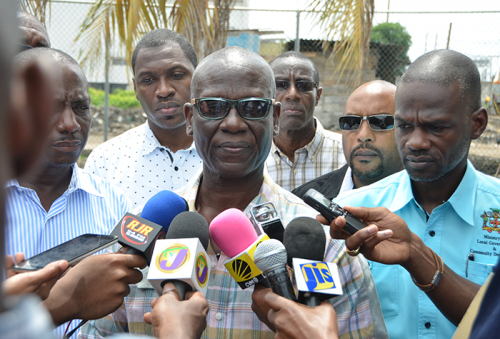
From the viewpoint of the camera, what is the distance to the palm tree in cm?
534

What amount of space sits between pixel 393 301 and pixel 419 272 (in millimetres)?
366

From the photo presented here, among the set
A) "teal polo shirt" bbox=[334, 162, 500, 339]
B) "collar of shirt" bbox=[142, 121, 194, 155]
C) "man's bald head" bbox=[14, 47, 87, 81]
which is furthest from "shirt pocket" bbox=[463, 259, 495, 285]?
"man's bald head" bbox=[14, 47, 87, 81]

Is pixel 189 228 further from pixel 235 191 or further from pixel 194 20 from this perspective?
pixel 194 20

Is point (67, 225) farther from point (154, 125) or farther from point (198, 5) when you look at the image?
point (198, 5)

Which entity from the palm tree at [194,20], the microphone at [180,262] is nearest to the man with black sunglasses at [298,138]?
the palm tree at [194,20]

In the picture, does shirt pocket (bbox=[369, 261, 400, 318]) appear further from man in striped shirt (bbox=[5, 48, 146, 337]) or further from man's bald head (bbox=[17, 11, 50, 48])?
man's bald head (bbox=[17, 11, 50, 48])

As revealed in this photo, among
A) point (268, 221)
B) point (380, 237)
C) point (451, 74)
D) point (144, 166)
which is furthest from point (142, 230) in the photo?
point (144, 166)

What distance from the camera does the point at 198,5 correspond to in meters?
5.38

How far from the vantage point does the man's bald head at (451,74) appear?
8.04 ft

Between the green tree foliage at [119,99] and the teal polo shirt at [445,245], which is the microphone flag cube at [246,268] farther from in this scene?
the green tree foliage at [119,99]

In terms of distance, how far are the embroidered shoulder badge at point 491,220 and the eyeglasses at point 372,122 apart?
4.34 ft

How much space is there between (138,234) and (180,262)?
0.26m

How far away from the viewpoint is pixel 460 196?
93.0 inches

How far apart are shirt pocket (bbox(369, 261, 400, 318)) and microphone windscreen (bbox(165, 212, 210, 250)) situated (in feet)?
3.45
